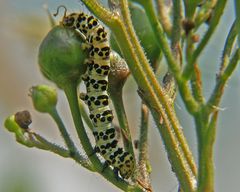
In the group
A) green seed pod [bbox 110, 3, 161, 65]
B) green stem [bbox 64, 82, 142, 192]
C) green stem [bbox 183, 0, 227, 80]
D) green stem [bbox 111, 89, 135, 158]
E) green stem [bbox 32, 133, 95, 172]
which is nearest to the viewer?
green stem [bbox 183, 0, 227, 80]

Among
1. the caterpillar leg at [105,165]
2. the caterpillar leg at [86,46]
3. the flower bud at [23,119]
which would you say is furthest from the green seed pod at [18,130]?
the caterpillar leg at [86,46]

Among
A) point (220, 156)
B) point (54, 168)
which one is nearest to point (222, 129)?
point (220, 156)

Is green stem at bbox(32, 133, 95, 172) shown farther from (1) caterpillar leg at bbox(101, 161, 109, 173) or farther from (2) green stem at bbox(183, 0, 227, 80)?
(2) green stem at bbox(183, 0, 227, 80)

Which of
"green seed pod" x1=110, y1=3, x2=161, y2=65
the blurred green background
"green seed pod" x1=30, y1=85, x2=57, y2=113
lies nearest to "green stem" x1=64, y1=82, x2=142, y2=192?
"green seed pod" x1=30, y1=85, x2=57, y2=113

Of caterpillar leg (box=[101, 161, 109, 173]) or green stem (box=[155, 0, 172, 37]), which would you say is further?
green stem (box=[155, 0, 172, 37])

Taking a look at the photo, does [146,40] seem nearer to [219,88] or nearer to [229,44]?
[229,44]

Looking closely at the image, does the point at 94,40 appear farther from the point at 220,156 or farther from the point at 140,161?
the point at 220,156
